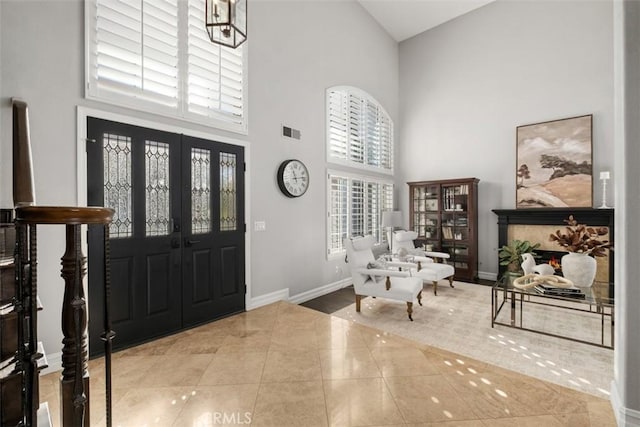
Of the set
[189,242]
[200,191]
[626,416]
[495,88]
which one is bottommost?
[626,416]

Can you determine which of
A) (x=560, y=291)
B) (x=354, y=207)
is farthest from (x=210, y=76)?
(x=560, y=291)

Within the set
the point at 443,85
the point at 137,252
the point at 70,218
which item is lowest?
the point at 137,252

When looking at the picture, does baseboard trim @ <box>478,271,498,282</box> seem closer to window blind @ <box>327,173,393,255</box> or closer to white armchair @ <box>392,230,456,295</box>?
white armchair @ <box>392,230,456,295</box>

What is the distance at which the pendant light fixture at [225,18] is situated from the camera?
212cm

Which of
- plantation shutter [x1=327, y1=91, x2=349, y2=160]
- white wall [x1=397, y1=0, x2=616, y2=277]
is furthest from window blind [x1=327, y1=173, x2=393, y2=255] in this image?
white wall [x1=397, y1=0, x2=616, y2=277]

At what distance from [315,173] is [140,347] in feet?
11.0

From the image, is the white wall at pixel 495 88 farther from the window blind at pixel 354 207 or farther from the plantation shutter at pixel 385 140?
the window blind at pixel 354 207

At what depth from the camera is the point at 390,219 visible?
5.79 m

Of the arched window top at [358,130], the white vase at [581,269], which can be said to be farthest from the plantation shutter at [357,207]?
the white vase at [581,269]

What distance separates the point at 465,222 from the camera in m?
6.01

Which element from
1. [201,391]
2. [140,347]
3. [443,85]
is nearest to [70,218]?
[201,391]

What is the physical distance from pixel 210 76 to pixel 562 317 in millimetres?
5462

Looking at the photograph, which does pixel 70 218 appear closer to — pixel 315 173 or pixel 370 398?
pixel 370 398

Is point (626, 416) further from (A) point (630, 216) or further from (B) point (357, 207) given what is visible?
(B) point (357, 207)
